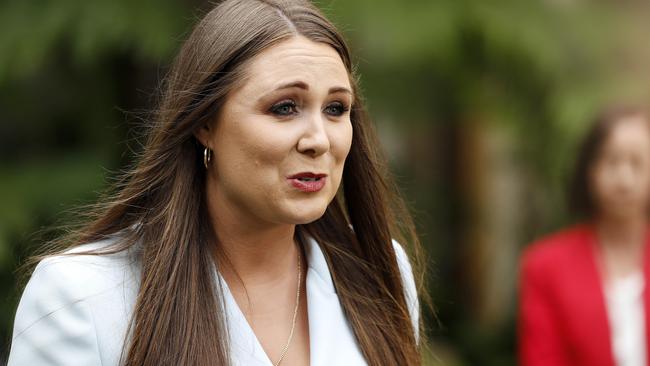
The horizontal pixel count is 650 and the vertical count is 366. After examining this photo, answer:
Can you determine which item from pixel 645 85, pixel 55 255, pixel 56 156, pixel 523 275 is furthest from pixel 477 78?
pixel 55 255

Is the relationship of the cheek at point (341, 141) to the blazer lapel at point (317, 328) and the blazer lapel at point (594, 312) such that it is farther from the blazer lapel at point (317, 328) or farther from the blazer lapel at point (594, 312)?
the blazer lapel at point (594, 312)

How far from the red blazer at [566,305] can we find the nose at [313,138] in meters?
2.41

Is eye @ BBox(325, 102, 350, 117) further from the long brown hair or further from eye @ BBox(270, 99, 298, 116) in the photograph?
the long brown hair

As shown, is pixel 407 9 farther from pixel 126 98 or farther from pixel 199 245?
pixel 199 245

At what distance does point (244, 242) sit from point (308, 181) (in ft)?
0.87

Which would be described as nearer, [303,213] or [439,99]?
[303,213]

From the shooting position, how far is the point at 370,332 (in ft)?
8.20

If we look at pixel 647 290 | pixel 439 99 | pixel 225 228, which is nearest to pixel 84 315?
pixel 225 228

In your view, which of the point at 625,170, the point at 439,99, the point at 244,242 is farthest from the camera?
the point at 439,99

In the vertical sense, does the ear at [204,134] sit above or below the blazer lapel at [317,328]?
above

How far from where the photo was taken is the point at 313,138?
2191 mm

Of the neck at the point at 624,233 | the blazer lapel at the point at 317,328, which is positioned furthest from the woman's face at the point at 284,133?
the neck at the point at 624,233

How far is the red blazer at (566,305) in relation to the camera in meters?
4.23

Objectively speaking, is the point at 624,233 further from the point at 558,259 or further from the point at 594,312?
the point at 594,312
